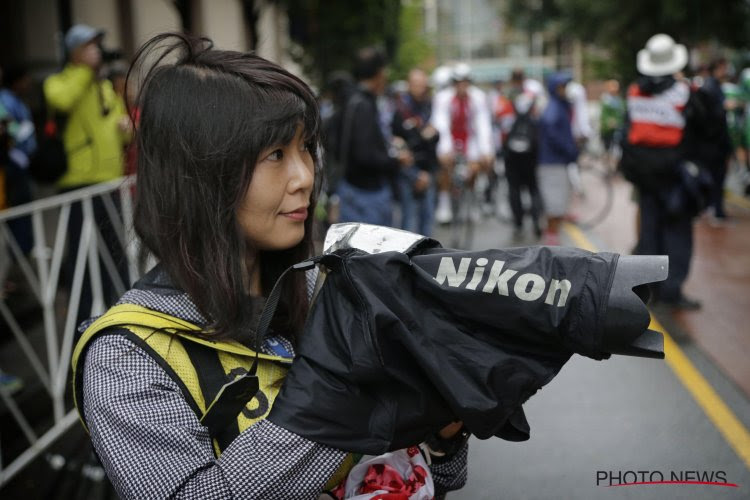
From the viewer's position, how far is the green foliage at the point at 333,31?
1591 centimetres

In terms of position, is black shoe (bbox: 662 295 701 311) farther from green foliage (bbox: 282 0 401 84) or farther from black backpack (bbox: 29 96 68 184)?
green foliage (bbox: 282 0 401 84)

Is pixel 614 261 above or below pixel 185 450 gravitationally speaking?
above

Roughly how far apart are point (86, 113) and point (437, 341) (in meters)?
5.17

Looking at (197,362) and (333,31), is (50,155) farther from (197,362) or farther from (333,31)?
(333,31)

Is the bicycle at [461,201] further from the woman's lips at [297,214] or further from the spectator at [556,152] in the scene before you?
the woman's lips at [297,214]

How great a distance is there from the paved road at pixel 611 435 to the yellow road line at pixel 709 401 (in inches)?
0.8

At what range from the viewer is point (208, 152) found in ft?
5.18

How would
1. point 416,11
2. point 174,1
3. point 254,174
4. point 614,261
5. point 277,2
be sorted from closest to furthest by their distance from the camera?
point 614,261, point 254,174, point 174,1, point 277,2, point 416,11

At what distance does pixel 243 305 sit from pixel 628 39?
19598mm

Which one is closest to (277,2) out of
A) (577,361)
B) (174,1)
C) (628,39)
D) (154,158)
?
(174,1)

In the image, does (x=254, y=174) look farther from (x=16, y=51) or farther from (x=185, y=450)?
(x=16, y=51)

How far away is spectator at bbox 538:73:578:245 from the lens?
988cm

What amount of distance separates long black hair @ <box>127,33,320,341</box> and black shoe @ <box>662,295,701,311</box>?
18.8 ft

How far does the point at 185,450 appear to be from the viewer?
1396 mm
